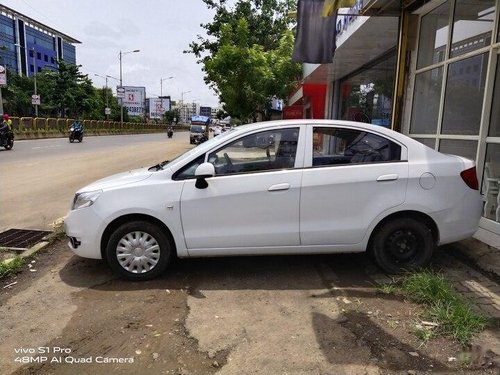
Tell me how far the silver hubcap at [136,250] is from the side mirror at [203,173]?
740 mm

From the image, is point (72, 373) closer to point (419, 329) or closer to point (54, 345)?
point (54, 345)

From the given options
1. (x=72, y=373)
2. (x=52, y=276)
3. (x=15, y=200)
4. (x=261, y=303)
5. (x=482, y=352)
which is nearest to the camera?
(x=72, y=373)

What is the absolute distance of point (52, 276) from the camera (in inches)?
186

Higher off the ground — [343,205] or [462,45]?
[462,45]

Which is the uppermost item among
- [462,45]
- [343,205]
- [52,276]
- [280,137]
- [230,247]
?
[462,45]

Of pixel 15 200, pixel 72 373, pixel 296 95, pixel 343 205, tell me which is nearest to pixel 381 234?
pixel 343 205

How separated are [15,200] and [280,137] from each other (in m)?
6.18

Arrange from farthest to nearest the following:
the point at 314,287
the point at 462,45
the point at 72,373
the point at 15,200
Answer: the point at 15,200, the point at 462,45, the point at 314,287, the point at 72,373

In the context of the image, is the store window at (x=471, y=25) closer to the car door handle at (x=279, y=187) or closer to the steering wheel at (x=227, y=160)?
the car door handle at (x=279, y=187)

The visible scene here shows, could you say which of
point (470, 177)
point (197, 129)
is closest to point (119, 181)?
point (470, 177)

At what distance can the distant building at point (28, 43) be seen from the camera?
77.4 metres

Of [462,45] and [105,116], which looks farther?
[105,116]

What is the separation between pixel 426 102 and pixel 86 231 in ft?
20.2

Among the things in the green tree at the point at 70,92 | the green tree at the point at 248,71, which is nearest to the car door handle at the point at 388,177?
the green tree at the point at 248,71
